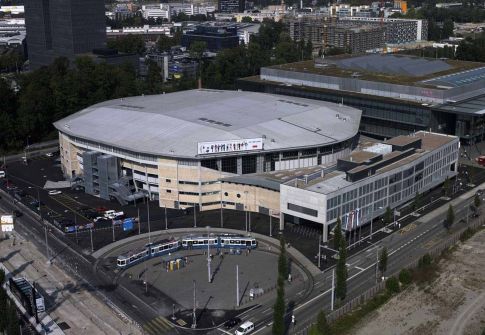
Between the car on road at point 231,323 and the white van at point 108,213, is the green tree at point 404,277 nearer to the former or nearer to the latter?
the car on road at point 231,323

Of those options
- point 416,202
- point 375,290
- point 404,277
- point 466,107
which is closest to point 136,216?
point 375,290

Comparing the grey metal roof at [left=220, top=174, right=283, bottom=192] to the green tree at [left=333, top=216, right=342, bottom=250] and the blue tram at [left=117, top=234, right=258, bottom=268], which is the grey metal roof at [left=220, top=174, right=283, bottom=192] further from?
the green tree at [left=333, top=216, right=342, bottom=250]

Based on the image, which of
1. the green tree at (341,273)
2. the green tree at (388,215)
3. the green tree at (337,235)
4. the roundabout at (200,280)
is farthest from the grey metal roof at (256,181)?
the green tree at (341,273)

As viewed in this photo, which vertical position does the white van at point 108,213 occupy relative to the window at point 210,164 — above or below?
below

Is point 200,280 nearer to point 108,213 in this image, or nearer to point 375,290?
point 375,290

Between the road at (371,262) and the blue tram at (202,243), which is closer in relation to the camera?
the road at (371,262)

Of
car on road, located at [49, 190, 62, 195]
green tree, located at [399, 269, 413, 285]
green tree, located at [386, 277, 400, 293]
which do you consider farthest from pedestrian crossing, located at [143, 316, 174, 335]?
car on road, located at [49, 190, 62, 195]
